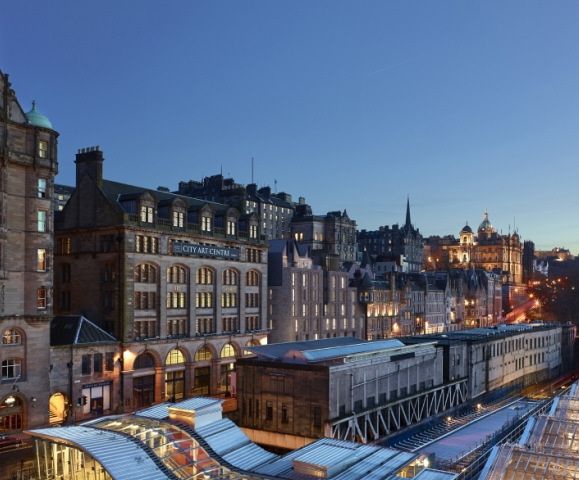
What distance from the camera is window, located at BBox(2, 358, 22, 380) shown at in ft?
198

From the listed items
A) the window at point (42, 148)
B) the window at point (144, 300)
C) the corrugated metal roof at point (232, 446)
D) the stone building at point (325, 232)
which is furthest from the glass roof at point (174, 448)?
the stone building at point (325, 232)

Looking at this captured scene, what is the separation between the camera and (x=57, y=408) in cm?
6750

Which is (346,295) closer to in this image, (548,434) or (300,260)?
(300,260)

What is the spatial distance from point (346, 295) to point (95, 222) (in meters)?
57.7

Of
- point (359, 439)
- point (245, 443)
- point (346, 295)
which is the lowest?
point (359, 439)

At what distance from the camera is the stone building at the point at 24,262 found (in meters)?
60.3

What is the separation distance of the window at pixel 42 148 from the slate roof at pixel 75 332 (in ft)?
60.9

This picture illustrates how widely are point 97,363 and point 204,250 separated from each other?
21.6 m

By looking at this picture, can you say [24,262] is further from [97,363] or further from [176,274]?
[176,274]

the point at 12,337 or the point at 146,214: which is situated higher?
the point at 146,214

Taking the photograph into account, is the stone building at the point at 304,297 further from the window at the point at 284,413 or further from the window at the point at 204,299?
the window at the point at 284,413

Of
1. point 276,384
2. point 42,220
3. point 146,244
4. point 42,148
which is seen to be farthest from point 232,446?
point 42,148

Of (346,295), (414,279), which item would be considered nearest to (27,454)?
(346,295)

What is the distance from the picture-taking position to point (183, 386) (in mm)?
81312
